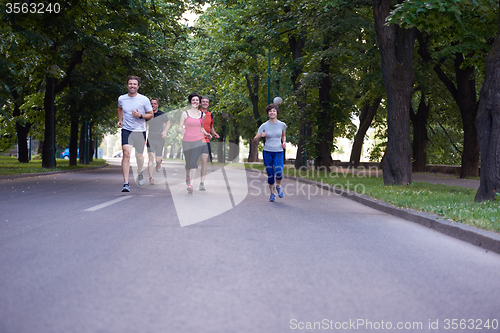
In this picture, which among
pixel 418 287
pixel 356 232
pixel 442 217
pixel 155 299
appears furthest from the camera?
pixel 442 217

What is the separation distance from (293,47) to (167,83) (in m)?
7.90

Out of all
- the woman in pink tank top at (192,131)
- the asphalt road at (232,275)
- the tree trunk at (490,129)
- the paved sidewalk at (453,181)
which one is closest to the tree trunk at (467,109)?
the paved sidewalk at (453,181)

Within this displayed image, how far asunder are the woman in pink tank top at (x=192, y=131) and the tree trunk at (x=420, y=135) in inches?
843

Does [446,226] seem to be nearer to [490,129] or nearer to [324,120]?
[490,129]

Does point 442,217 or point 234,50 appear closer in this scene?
point 442,217

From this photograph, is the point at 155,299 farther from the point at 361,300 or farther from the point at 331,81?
the point at 331,81

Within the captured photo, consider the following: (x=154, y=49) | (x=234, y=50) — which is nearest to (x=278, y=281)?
(x=154, y=49)

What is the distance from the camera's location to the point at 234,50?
27891 mm

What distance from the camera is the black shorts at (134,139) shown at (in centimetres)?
1119

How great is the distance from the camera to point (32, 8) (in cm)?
1409

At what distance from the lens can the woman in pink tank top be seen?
11.6 m

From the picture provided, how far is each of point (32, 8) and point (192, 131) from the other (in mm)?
6087

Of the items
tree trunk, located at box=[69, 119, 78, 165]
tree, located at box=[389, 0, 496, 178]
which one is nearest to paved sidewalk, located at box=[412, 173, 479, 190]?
tree, located at box=[389, 0, 496, 178]

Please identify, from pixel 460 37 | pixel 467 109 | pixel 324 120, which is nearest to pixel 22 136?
pixel 324 120
